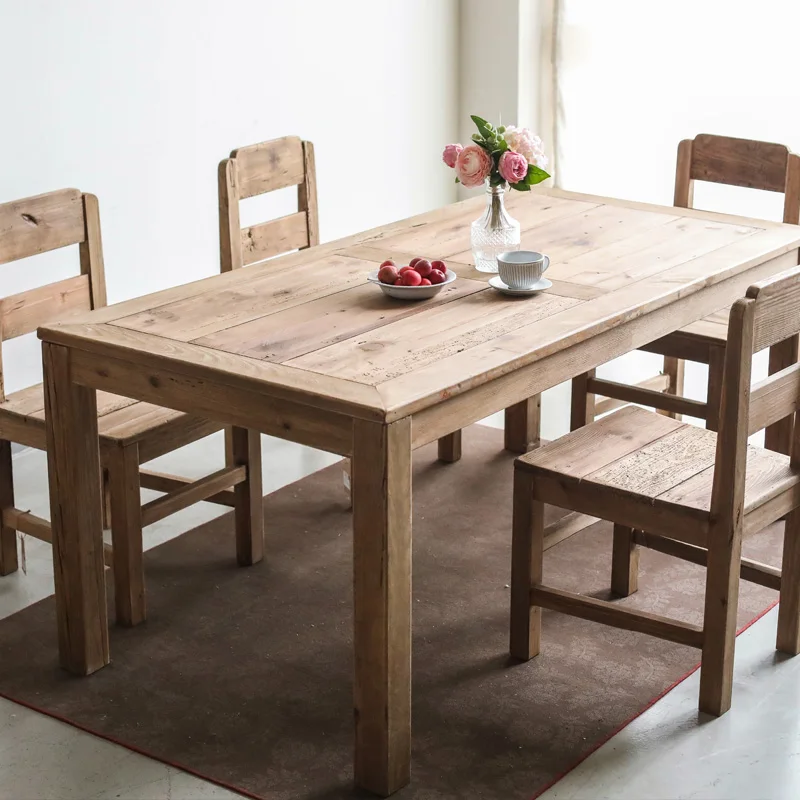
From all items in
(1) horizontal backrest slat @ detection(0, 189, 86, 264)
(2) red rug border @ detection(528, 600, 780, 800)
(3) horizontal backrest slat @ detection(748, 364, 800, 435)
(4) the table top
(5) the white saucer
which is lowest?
(2) red rug border @ detection(528, 600, 780, 800)

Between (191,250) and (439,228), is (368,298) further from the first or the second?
(191,250)

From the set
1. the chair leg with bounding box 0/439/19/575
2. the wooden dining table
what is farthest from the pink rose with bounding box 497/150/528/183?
the chair leg with bounding box 0/439/19/575

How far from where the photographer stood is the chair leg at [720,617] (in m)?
2.74

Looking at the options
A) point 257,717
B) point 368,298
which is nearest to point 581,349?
point 368,298

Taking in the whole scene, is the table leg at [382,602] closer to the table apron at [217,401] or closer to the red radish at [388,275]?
the table apron at [217,401]

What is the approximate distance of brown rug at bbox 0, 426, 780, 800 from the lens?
2.73m

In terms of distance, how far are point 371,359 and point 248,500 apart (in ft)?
3.20

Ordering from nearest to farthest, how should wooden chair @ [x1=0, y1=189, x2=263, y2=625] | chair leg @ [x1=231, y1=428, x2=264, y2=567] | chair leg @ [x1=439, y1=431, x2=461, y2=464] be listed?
wooden chair @ [x1=0, y1=189, x2=263, y2=625]
chair leg @ [x1=231, y1=428, x2=264, y2=567]
chair leg @ [x1=439, y1=431, x2=461, y2=464]

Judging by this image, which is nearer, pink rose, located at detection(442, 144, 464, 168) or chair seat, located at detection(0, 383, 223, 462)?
chair seat, located at detection(0, 383, 223, 462)

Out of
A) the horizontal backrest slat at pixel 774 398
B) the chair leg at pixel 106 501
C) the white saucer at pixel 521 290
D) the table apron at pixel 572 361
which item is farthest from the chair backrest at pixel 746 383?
the chair leg at pixel 106 501

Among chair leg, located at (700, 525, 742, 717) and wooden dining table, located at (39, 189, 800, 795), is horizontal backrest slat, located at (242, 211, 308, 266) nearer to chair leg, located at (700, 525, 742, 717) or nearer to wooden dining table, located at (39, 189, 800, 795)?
wooden dining table, located at (39, 189, 800, 795)

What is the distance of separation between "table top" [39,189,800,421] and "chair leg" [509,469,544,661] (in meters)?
0.37

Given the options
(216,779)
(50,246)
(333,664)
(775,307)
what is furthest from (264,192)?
(216,779)

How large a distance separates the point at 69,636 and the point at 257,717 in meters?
0.49
